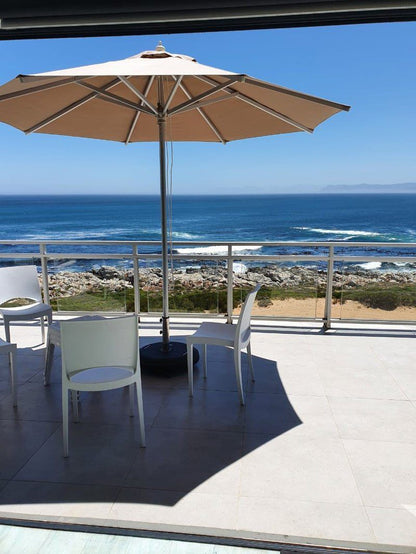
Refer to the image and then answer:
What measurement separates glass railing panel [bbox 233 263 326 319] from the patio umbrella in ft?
5.02

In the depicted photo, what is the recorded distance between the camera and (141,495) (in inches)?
92.7

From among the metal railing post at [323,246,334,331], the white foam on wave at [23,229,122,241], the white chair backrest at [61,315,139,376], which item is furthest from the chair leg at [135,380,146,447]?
the white foam on wave at [23,229,122,241]

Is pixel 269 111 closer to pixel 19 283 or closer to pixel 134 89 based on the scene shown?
pixel 134 89

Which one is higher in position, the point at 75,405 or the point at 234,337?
the point at 234,337

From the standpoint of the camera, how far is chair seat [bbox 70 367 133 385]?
2811 mm

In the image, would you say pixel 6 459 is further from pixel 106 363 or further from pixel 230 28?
pixel 230 28

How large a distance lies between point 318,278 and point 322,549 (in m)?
4.37

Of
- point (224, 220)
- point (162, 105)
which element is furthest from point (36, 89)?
point (224, 220)

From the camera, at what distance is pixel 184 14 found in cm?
101

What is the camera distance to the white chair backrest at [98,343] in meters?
2.69

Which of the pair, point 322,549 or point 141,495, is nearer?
point 322,549

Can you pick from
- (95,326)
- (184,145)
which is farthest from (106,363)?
(184,145)

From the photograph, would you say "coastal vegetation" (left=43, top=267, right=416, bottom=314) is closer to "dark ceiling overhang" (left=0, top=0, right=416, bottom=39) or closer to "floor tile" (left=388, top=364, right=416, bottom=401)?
"floor tile" (left=388, top=364, right=416, bottom=401)

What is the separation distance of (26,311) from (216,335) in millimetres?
2030
